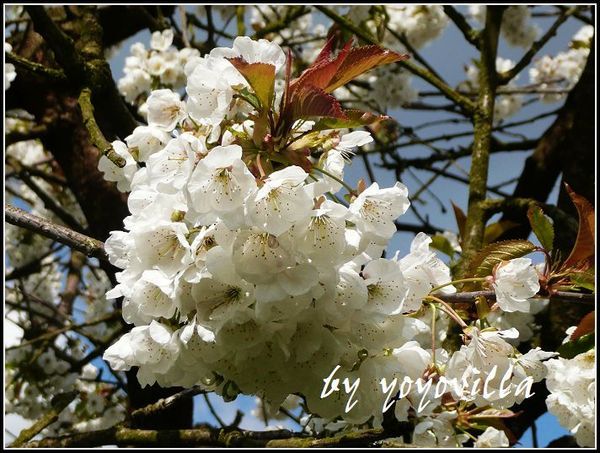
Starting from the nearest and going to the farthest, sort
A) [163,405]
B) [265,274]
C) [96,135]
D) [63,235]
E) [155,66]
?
[265,274], [63,235], [163,405], [96,135], [155,66]

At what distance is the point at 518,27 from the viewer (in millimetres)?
4227

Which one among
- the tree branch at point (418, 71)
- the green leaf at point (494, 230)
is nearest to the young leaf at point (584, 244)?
the green leaf at point (494, 230)

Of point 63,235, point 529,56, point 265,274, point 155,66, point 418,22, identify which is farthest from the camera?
point 418,22

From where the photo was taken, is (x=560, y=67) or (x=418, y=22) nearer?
(x=418, y=22)

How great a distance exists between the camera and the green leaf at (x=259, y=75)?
0.92m

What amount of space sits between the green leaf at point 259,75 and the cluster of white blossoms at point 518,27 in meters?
3.62

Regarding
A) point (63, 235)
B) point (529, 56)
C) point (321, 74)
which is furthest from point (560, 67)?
point (63, 235)

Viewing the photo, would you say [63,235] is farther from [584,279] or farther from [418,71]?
[418,71]

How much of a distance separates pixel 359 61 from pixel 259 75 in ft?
0.57

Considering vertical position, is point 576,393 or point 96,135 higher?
point 96,135

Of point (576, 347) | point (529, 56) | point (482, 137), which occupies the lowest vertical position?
point (576, 347)

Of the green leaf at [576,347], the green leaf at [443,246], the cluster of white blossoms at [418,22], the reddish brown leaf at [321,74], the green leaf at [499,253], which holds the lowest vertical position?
the green leaf at [576,347]

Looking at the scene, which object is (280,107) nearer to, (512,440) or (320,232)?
(320,232)

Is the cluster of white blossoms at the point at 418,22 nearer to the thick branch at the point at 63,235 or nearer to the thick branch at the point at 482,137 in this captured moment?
the thick branch at the point at 482,137
